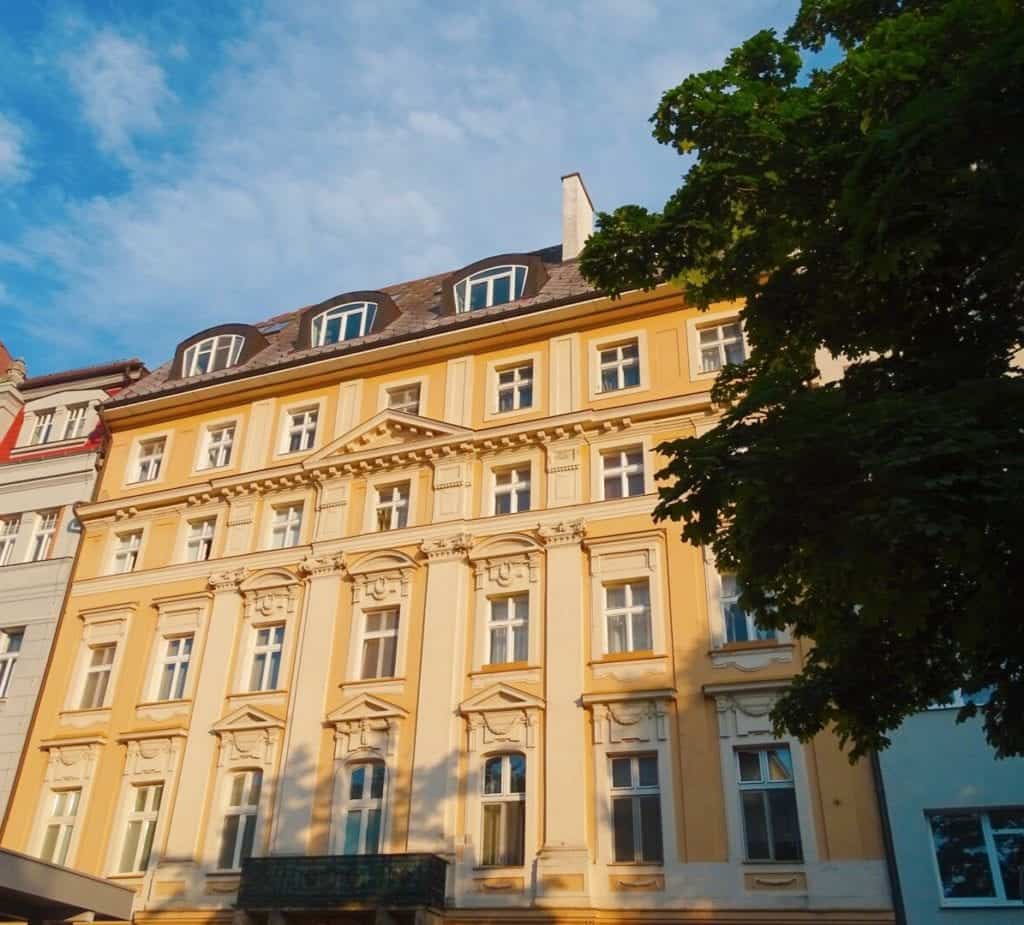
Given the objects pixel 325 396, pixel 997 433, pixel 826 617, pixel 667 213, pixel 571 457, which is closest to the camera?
pixel 997 433

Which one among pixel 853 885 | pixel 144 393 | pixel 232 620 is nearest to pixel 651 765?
pixel 853 885

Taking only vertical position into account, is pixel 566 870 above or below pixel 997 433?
below

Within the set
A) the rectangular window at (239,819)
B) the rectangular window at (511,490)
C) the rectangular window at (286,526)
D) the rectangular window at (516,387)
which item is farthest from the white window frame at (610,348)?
the rectangular window at (239,819)

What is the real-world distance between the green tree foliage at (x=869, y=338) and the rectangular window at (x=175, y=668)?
15382mm

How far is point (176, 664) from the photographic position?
22.4m

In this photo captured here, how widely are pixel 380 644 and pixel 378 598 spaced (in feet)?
3.32

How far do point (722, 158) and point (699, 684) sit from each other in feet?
34.8

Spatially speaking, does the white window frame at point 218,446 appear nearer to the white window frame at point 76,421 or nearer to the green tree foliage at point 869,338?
the white window frame at point 76,421

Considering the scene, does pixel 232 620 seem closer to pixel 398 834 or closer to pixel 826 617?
pixel 398 834

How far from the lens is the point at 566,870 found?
1669cm

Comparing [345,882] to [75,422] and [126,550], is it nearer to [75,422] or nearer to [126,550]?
[126,550]

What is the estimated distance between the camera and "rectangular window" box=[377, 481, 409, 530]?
22484 mm

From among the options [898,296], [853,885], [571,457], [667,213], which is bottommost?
[853,885]

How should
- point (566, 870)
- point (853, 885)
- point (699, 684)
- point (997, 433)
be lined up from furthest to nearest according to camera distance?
1. point (699, 684)
2. point (566, 870)
3. point (853, 885)
4. point (997, 433)
